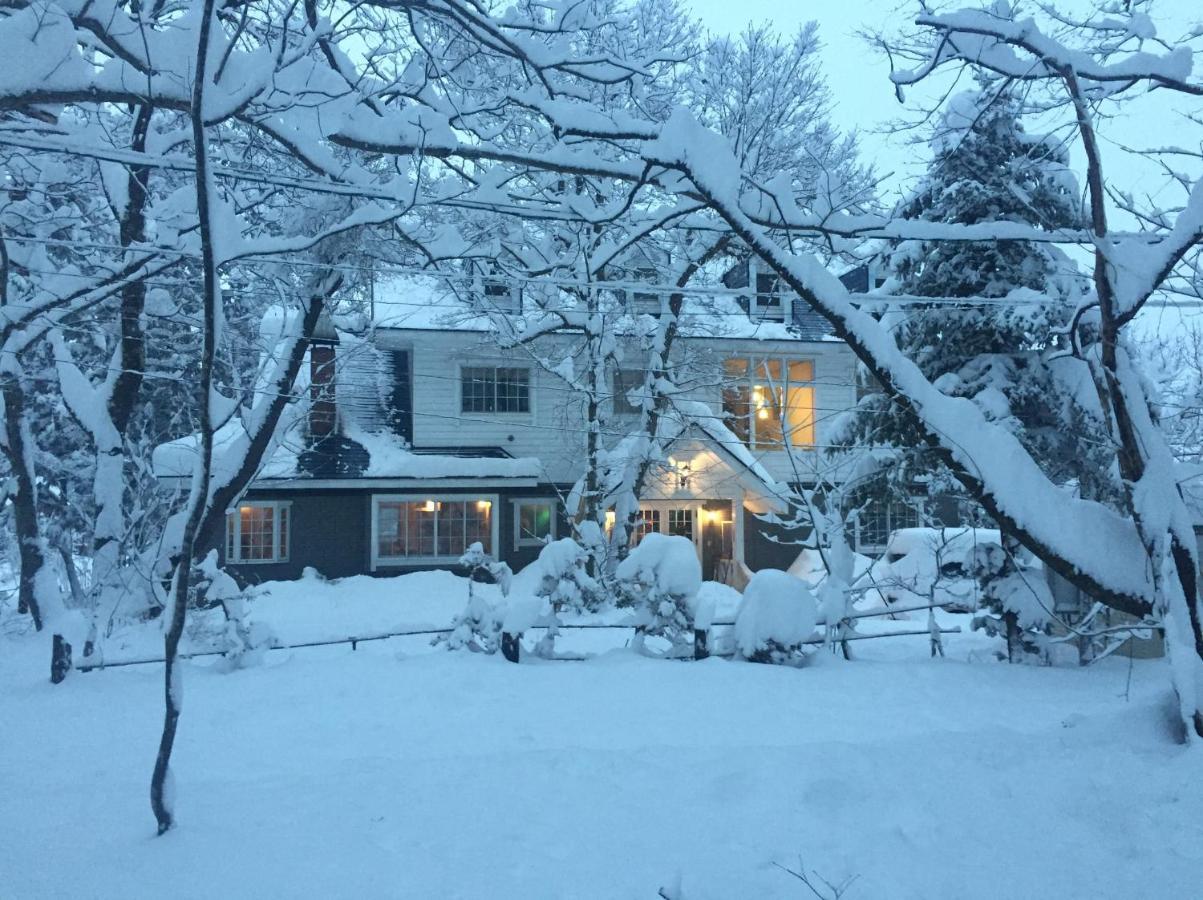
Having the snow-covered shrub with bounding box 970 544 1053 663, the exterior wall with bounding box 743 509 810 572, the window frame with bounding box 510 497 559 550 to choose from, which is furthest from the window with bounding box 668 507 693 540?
the snow-covered shrub with bounding box 970 544 1053 663

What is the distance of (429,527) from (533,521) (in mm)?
2251

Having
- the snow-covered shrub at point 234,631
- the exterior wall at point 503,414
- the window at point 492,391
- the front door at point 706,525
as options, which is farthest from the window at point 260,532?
the snow-covered shrub at point 234,631

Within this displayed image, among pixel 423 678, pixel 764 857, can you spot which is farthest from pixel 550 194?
pixel 764 857

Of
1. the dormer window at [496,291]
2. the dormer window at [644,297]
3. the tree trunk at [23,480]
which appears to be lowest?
the tree trunk at [23,480]

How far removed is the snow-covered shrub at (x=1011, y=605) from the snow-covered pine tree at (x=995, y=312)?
1.42 metres

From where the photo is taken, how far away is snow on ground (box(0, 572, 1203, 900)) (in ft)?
12.8

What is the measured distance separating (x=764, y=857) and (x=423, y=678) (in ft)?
15.5

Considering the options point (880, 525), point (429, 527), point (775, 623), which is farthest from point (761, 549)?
point (775, 623)

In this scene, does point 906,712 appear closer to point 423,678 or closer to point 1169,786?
point 1169,786

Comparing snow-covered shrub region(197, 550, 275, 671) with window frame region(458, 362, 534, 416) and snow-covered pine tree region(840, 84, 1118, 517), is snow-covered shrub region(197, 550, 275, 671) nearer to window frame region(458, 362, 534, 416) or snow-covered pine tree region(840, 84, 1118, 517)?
snow-covered pine tree region(840, 84, 1118, 517)

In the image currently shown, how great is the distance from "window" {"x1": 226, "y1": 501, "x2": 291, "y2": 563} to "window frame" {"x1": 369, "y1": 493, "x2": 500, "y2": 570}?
68.3 inches

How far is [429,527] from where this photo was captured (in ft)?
60.5

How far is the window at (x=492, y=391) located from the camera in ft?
62.3

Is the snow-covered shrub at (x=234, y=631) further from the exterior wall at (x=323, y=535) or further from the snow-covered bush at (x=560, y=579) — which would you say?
the exterior wall at (x=323, y=535)
